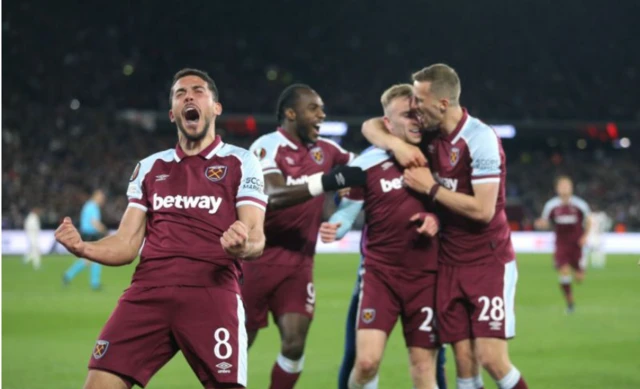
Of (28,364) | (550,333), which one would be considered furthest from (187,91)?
(550,333)

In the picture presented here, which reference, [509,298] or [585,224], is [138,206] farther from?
[585,224]

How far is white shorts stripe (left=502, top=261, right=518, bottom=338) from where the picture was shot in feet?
19.6

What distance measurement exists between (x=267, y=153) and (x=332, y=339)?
5540 millimetres

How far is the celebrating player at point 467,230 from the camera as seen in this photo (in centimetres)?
590

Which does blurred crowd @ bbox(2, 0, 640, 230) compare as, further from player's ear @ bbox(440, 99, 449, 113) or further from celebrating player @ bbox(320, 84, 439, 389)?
player's ear @ bbox(440, 99, 449, 113)

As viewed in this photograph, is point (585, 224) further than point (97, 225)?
No

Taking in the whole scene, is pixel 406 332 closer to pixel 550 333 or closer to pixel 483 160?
pixel 483 160

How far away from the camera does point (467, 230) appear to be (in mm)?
6109

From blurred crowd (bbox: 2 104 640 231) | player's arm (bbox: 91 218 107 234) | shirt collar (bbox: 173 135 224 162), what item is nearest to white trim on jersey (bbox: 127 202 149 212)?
shirt collar (bbox: 173 135 224 162)

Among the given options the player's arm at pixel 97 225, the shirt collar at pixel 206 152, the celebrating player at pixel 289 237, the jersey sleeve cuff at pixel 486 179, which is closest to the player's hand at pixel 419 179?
the jersey sleeve cuff at pixel 486 179

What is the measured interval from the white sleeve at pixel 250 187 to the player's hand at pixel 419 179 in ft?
4.94

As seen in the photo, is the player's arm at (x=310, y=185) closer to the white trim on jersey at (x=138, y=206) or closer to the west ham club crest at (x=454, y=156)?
the west ham club crest at (x=454, y=156)

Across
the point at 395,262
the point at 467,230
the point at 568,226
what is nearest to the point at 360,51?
the point at 568,226

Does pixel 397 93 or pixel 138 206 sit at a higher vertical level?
pixel 397 93
